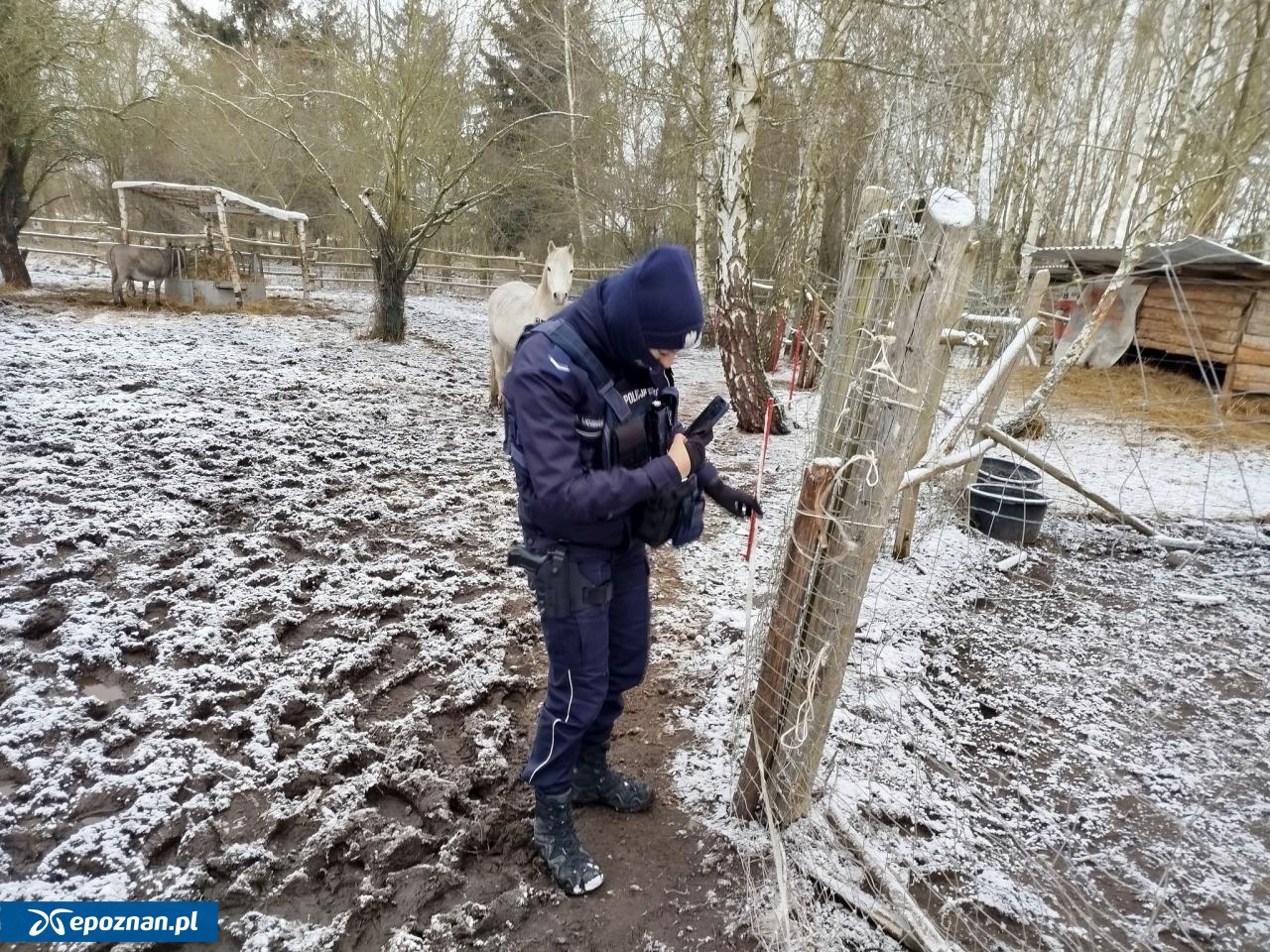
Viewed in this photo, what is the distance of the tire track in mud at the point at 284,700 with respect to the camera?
6.15ft

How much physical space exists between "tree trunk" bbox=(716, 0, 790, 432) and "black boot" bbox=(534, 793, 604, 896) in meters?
4.61

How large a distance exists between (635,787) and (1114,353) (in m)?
11.0

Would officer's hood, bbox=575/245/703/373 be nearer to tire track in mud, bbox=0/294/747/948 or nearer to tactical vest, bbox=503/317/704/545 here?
tactical vest, bbox=503/317/704/545

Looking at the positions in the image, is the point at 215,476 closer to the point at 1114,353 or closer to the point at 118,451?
the point at 118,451

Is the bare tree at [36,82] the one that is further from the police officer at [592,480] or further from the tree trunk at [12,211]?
the police officer at [592,480]

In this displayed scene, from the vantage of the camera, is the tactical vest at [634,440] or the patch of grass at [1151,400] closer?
the tactical vest at [634,440]

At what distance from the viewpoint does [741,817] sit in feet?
7.12

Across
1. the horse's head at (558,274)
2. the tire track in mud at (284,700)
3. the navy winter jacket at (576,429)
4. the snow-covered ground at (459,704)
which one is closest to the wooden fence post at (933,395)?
the snow-covered ground at (459,704)

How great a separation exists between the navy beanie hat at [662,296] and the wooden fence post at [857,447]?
480 mm

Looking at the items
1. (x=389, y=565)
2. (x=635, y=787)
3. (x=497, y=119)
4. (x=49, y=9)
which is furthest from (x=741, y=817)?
(x=497, y=119)

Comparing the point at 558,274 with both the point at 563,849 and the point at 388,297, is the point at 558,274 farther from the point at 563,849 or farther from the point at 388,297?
the point at 563,849

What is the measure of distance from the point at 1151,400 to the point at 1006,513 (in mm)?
4771

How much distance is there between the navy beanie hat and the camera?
162 cm

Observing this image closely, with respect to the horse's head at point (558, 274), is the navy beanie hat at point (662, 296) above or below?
below
